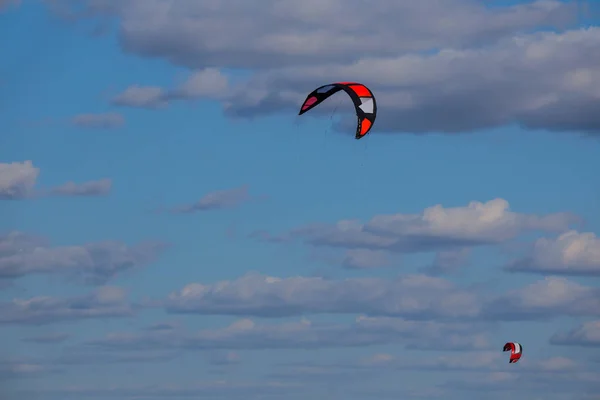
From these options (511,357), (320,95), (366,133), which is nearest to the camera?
(366,133)

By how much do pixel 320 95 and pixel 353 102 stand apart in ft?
23.6

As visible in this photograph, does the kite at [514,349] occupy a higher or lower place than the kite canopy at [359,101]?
lower

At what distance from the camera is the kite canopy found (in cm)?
11569

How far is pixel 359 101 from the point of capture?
118m

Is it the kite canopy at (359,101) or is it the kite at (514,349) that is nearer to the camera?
the kite canopy at (359,101)

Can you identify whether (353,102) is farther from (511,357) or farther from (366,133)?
(511,357)

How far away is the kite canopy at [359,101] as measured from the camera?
116 meters

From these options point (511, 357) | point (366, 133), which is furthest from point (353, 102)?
point (511, 357)

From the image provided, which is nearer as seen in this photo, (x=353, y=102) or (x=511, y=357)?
(x=353, y=102)

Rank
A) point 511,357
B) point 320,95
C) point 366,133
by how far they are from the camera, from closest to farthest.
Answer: point 366,133
point 320,95
point 511,357

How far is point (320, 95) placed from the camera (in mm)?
123625

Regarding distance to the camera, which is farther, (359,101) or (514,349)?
(514,349)

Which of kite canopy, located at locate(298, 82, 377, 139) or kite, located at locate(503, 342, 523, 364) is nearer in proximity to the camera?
kite canopy, located at locate(298, 82, 377, 139)

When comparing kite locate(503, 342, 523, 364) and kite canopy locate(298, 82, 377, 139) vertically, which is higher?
kite canopy locate(298, 82, 377, 139)
